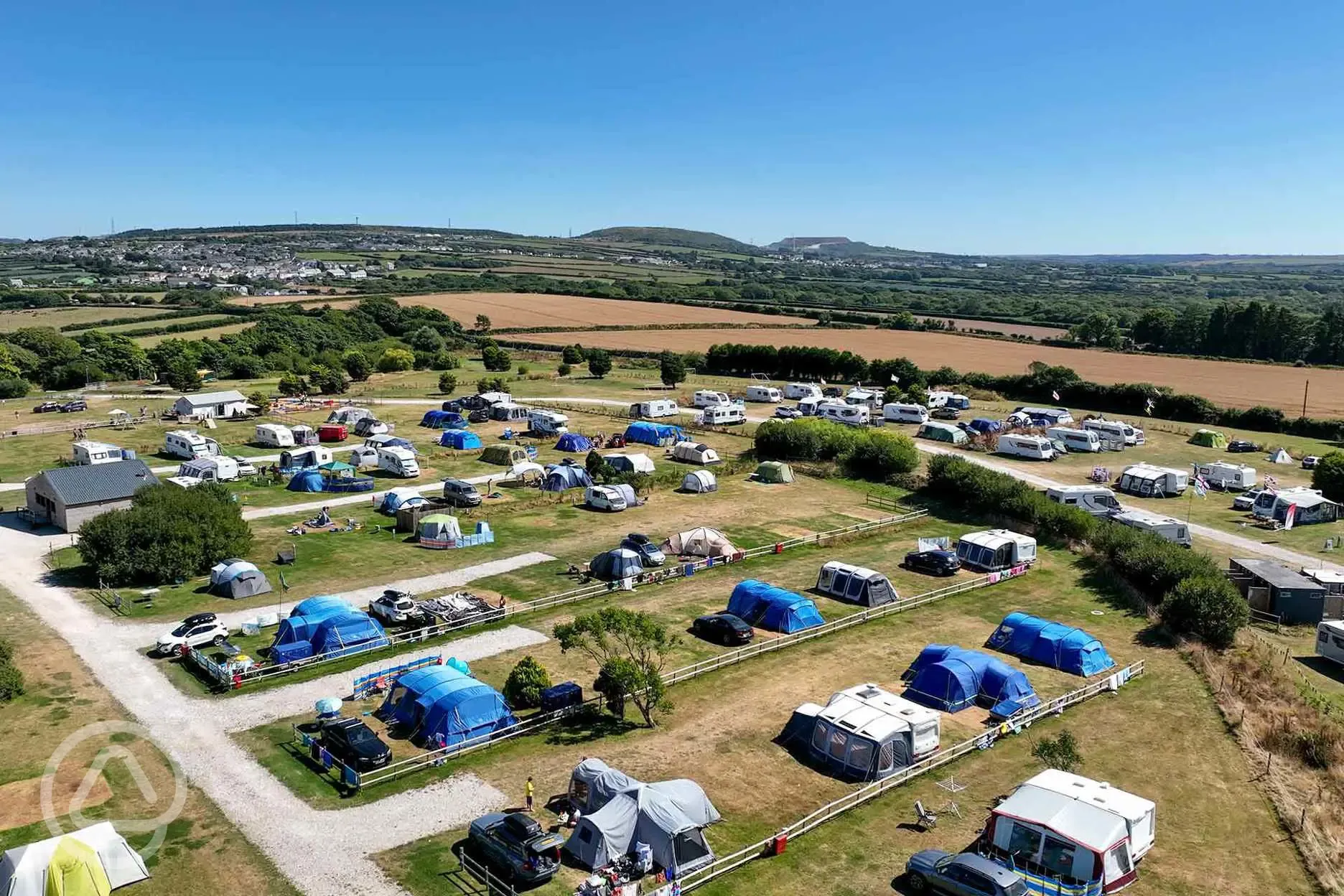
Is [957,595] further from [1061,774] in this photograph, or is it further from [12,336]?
[12,336]

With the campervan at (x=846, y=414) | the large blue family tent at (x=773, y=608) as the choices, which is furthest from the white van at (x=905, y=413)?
the large blue family tent at (x=773, y=608)

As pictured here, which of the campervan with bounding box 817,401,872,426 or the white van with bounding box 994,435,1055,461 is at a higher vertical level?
the campervan with bounding box 817,401,872,426

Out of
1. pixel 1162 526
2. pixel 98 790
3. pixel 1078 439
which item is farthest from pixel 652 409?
pixel 98 790

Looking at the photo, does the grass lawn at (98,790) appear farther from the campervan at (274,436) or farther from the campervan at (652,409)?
the campervan at (652,409)

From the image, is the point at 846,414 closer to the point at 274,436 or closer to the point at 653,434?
the point at 653,434

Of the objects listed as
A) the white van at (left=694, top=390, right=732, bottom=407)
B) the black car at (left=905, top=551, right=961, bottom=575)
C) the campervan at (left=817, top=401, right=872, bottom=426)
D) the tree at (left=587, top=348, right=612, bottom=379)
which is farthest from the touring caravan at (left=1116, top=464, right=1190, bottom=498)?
the tree at (left=587, top=348, right=612, bottom=379)

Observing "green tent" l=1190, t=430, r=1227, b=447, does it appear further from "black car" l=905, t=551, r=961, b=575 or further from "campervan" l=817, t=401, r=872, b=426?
"black car" l=905, t=551, r=961, b=575

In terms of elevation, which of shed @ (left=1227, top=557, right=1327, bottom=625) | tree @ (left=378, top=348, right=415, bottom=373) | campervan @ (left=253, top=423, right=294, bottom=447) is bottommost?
shed @ (left=1227, top=557, right=1327, bottom=625)
